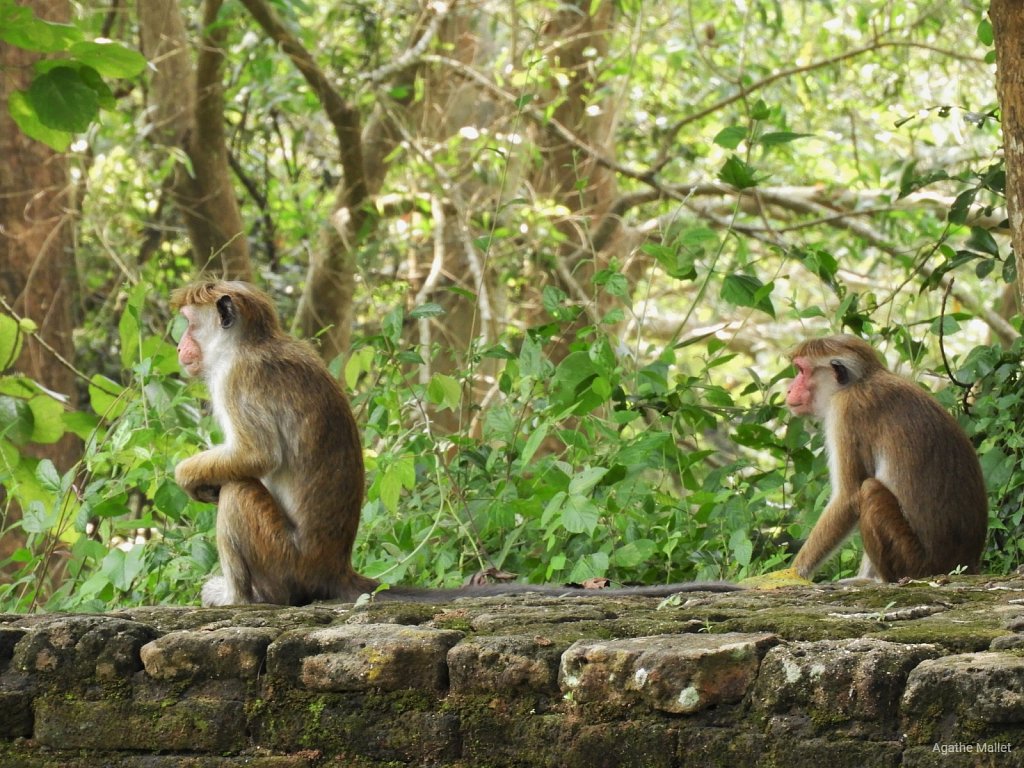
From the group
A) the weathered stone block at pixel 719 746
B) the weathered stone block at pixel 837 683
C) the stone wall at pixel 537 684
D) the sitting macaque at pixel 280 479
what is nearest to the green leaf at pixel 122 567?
the sitting macaque at pixel 280 479

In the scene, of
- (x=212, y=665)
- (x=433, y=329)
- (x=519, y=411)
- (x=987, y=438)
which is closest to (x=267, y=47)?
(x=433, y=329)

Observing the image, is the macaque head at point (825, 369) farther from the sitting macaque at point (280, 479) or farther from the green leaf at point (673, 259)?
the sitting macaque at point (280, 479)

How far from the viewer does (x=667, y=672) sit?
8.61 feet

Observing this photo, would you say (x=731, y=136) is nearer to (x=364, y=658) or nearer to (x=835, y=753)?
(x=364, y=658)

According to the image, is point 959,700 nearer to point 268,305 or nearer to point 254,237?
point 268,305

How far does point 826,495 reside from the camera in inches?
232

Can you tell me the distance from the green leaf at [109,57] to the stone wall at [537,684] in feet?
7.35

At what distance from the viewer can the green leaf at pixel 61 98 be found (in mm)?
5004

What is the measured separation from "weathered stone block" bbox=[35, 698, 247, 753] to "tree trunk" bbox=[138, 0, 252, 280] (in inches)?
250

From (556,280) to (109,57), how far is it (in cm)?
596

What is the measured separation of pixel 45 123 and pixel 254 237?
26.6ft

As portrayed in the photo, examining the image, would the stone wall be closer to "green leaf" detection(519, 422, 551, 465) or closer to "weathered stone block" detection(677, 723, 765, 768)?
"weathered stone block" detection(677, 723, 765, 768)

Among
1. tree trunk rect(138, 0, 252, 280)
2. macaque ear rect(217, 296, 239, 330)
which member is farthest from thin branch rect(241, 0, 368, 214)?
macaque ear rect(217, 296, 239, 330)

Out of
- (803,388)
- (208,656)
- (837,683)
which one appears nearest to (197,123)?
(803,388)
